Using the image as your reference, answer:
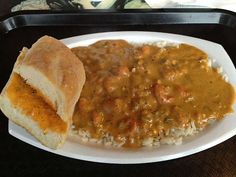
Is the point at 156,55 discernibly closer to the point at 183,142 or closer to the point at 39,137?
the point at 183,142

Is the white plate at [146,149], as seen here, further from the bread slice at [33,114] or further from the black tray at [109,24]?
the black tray at [109,24]

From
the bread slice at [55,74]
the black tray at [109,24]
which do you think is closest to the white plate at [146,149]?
the bread slice at [55,74]

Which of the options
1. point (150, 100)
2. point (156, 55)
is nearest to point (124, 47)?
point (156, 55)

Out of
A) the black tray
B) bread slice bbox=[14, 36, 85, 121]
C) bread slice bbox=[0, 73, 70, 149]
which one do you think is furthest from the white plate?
the black tray

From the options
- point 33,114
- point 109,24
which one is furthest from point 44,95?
point 109,24

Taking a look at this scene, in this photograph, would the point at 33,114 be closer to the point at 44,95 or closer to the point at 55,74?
the point at 44,95

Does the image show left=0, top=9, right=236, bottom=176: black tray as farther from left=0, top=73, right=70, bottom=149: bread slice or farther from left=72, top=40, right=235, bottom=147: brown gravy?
left=0, top=73, right=70, bottom=149: bread slice
